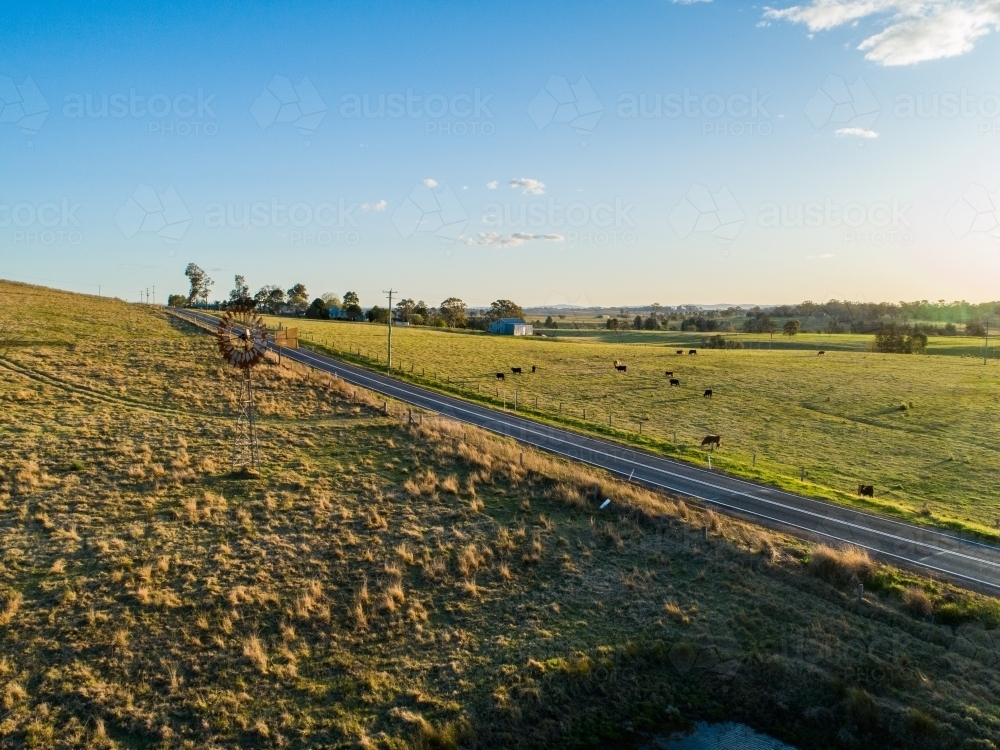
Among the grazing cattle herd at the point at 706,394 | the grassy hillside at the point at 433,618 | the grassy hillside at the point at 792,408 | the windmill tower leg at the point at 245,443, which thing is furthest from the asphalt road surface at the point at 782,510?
the windmill tower leg at the point at 245,443

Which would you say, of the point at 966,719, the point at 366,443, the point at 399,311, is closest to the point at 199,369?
the point at 366,443

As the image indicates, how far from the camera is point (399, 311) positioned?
541ft

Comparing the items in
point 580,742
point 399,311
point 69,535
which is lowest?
point 580,742

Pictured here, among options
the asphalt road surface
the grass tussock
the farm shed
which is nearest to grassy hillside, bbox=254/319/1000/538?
the asphalt road surface

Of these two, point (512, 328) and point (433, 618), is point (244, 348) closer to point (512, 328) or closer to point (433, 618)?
point (433, 618)

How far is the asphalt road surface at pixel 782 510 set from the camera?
20094 mm

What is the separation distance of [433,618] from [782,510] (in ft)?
50.6

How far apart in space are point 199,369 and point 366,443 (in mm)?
24760

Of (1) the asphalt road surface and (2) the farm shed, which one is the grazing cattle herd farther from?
(2) the farm shed

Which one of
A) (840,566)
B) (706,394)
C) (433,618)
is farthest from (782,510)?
(706,394)

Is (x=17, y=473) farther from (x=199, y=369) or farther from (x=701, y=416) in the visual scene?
(x=701, y=416)

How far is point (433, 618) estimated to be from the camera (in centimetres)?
1638

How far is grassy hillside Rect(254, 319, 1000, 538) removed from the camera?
104ft

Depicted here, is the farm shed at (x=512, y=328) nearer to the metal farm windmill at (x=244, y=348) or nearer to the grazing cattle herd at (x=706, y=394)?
the grazing cattle herd at (x=706, y=394)
